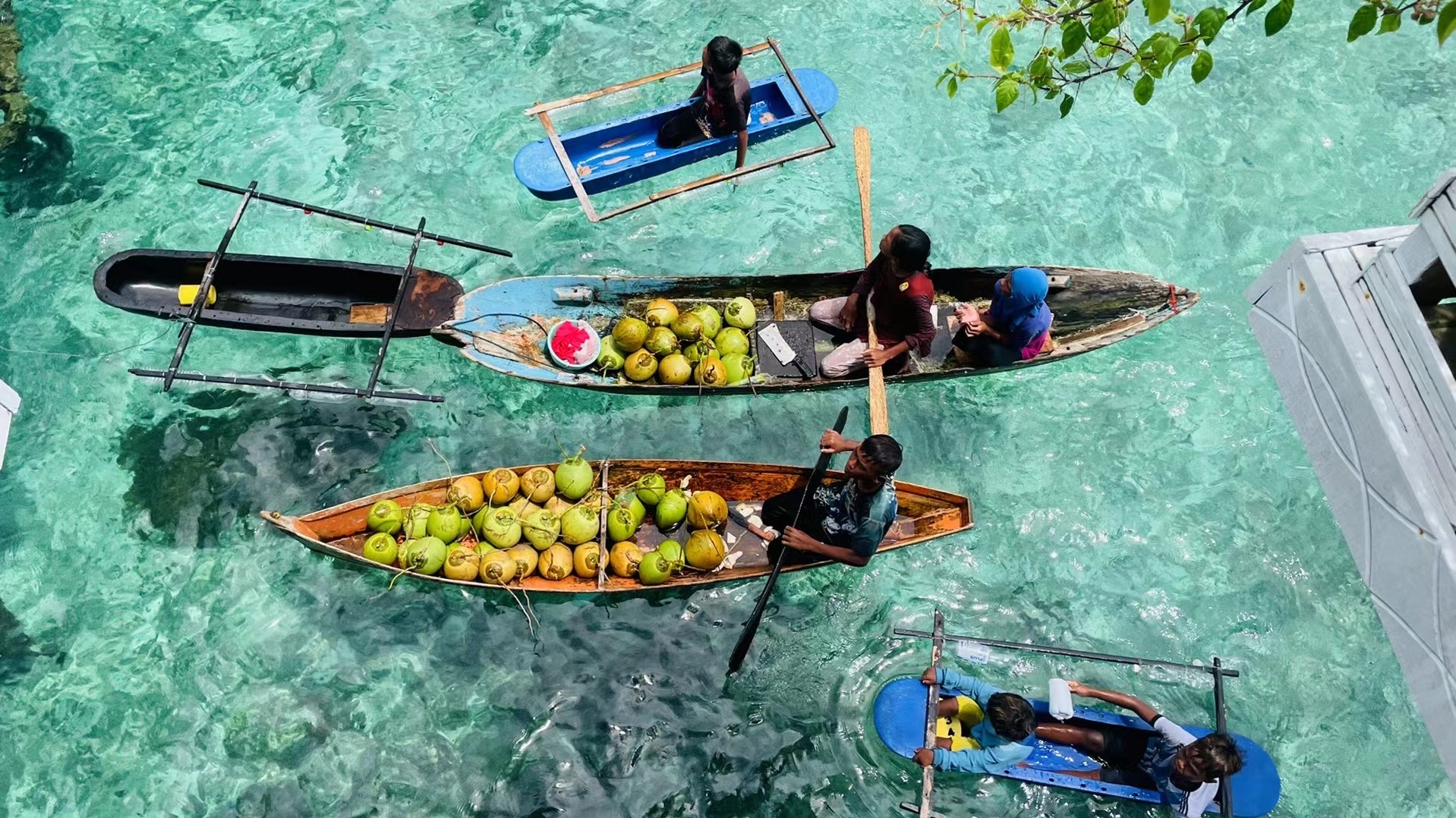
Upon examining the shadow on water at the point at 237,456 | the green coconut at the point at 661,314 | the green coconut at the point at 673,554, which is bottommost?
the green coconut at the point at 673,554

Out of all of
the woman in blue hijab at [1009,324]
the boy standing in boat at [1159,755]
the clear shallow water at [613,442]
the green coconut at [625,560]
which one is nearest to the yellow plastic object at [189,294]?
the clear shallow water at [613,442]

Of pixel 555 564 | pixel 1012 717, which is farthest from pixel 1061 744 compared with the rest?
pixel 555 564

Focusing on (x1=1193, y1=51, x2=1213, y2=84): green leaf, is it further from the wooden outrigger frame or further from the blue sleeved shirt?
the blue sleeved shirt

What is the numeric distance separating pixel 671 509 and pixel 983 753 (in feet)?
12.9

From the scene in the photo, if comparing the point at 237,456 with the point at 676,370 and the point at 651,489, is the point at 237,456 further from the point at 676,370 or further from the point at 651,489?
the point at 676,370

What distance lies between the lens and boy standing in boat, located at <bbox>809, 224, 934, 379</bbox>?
28.5ft

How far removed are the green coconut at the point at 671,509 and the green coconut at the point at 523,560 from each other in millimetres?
1346

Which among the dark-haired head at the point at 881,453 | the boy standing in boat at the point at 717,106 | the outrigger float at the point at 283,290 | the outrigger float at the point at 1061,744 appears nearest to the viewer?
the dark-haired head at the point at 881,453

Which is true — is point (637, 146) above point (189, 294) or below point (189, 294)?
below

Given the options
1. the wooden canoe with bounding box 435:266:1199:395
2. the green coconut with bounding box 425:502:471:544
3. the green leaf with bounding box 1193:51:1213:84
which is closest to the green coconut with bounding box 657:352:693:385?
the wooden canoe with bounding box 435:266:1199:395

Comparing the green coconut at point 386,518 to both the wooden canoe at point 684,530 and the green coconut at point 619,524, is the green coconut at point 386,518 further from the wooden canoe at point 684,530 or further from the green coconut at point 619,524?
the green coconut at point 619,524

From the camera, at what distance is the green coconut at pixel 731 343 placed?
9968mm

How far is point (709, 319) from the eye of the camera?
1004 centimetres

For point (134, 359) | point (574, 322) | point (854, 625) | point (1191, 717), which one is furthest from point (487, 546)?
point (1191, 717)
